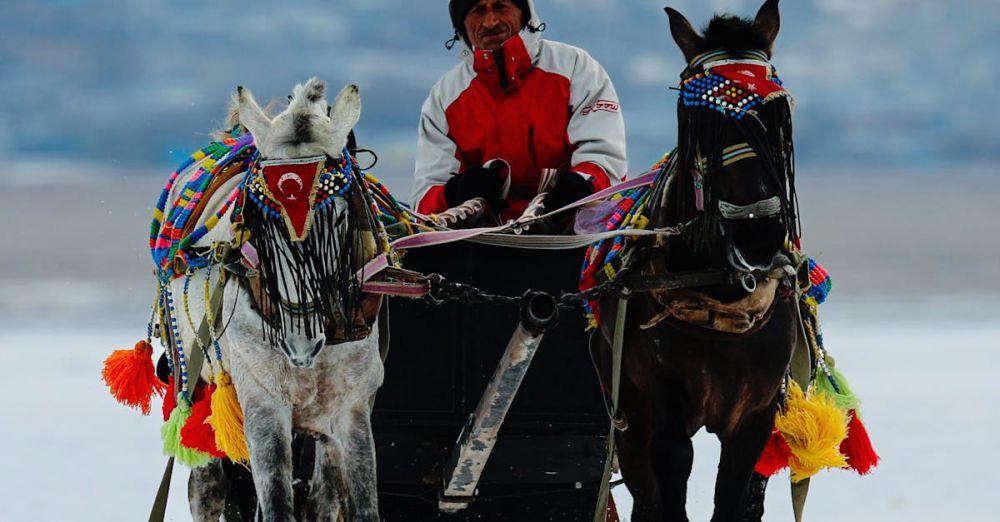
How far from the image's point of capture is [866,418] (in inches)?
311

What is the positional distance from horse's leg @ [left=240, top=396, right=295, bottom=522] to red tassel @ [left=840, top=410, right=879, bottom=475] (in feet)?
5.65

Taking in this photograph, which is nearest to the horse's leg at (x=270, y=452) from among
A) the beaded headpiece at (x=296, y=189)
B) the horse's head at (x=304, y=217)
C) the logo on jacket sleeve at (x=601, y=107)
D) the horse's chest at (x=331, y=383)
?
the horse's chest at (x=331, y=383)

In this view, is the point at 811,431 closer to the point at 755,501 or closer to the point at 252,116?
the point at 755,501

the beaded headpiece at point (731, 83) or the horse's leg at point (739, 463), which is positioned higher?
the beaded headpiece at point (731, 83)

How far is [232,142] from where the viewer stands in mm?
4152

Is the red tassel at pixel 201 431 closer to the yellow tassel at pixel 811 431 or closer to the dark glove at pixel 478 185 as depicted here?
the dark glove at pixel 478 185

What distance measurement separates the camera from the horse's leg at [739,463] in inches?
138

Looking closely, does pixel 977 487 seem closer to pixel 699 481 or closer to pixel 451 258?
pixel 699 481

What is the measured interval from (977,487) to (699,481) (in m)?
1.33

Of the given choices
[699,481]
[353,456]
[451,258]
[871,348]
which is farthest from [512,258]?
[871,348]

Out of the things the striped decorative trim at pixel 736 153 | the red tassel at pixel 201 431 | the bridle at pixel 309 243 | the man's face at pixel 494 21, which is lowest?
the red tassel at pixel 201 431

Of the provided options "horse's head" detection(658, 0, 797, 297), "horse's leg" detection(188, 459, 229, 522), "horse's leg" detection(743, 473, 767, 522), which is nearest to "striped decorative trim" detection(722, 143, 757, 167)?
"horse's head" detection(658, 0, 797, 297)

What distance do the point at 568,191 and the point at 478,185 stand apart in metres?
0.32

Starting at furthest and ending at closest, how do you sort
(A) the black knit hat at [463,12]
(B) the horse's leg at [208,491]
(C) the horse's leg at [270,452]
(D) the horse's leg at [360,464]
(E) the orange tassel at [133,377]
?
(A) the black knit hat at [463,12]
(E) the orange tassel at [133,377]
(B) the horse's leg at [208,491]
(D) the horse's leg at [360,464]
(C) the horse's leg at [270,452]
